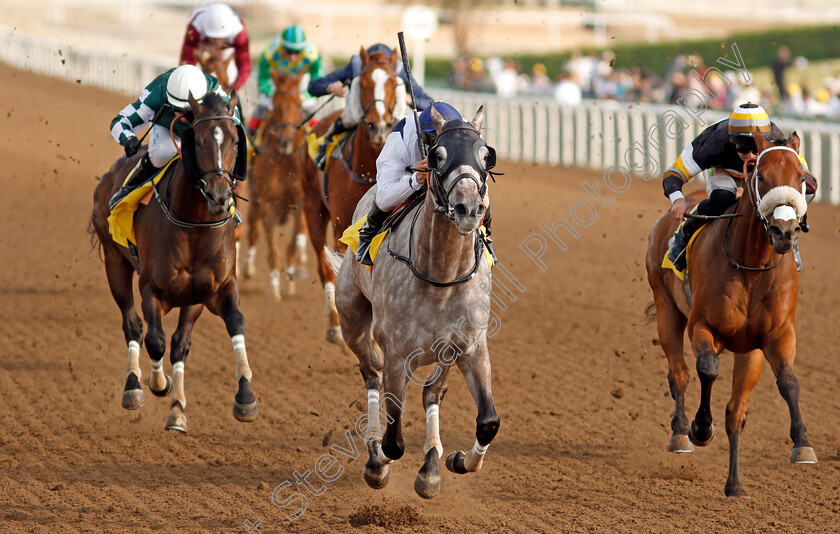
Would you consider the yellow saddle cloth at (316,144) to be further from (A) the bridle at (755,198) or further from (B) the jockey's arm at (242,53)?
(A) the bridle at (755,198)

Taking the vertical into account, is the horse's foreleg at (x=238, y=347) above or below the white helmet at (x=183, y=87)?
below

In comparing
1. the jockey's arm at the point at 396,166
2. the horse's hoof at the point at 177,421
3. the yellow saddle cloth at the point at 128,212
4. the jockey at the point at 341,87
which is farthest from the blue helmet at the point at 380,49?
the horse's hoof at the point at 177,421

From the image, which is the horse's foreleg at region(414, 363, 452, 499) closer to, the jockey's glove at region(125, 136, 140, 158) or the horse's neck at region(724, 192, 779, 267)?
the horse's neck at region(724, 192, 779, 267)

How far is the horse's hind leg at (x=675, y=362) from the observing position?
5.74 m

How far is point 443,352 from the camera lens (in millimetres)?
4676

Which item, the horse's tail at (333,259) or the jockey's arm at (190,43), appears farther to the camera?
the jockey's arm at (190,43)

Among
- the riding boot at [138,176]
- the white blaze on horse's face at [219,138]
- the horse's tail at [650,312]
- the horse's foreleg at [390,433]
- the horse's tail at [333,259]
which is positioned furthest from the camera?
the horse's tail at [650,312]

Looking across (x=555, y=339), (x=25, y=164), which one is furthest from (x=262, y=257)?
(x=25, y=164)

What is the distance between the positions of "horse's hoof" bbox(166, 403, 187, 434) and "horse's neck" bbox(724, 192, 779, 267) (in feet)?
11.2

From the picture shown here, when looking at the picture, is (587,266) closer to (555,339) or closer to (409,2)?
(555,339)

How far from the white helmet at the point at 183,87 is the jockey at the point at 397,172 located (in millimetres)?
1705

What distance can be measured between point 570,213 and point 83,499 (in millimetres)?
9993

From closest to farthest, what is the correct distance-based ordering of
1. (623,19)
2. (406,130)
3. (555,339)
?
1. (406,130)
2. (555,339)
3. (623,19)

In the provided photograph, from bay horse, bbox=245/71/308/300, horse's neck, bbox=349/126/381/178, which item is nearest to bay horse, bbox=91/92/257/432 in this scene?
horse's neck, bbox=349/126/381/178
